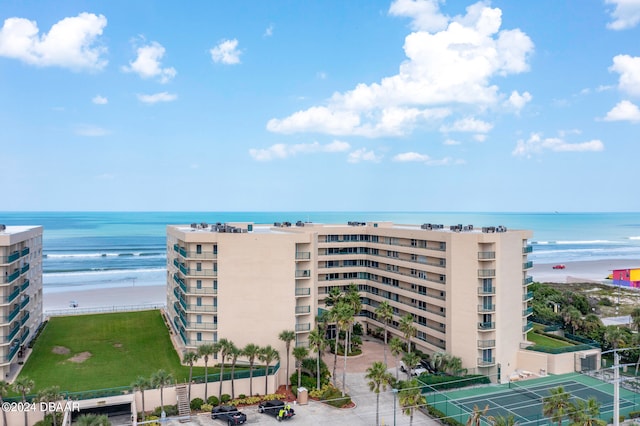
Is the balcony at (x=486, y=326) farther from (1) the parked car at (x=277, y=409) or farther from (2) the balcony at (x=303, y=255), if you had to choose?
(1) the parked car at (x=277, y=409)

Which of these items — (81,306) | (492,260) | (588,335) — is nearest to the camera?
(492,260)

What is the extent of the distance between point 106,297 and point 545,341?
81658mm

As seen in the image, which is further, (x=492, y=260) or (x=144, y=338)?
(x=144, y=338)

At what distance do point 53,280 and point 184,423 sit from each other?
95.4 meters

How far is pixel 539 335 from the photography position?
6122cm

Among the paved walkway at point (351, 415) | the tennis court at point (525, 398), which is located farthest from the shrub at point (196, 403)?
the tennis court at point (525, 398)

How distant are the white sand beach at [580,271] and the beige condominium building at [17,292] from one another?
11123cm

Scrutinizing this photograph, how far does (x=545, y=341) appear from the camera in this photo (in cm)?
5806

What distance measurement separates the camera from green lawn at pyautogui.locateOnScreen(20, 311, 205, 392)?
1726 inches

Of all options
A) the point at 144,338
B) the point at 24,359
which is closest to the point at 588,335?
the point at 144,338

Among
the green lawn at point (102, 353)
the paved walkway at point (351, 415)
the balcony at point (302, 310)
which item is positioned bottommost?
the paved walkway at point (351, 415)

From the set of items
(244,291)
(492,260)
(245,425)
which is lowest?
(245,425)

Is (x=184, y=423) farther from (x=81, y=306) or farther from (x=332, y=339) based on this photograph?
(x=81, y=306)

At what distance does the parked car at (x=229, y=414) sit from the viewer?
39066 millimetres
